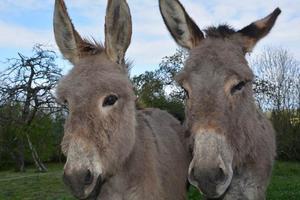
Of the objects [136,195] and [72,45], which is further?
[72,45]

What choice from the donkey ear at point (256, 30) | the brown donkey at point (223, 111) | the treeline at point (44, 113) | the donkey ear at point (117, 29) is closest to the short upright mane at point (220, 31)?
the brown donkey at point (223, 111)

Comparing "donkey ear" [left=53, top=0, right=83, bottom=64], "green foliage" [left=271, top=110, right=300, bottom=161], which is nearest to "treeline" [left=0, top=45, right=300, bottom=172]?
"green foliage" [left=271, top=110, right=300, bottom=161]

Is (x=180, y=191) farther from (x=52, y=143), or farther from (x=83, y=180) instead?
(x=52, y=143)

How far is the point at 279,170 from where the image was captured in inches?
1094

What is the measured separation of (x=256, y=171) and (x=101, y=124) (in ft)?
6.34

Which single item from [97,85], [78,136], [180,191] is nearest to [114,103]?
[97,85]

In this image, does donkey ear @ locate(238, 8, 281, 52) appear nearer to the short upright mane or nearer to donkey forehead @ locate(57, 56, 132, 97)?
the short upright mane

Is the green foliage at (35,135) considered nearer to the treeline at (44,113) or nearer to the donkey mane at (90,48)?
the treeline at (44,113)

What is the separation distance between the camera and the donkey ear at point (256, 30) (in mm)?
4875

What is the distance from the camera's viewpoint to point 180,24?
5133 mm

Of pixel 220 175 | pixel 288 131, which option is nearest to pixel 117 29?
pixel 220 175

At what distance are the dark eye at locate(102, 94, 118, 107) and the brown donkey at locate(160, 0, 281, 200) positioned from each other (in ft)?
2.41

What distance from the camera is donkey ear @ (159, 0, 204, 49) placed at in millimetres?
5047

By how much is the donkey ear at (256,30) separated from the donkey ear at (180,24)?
544 millimetres
